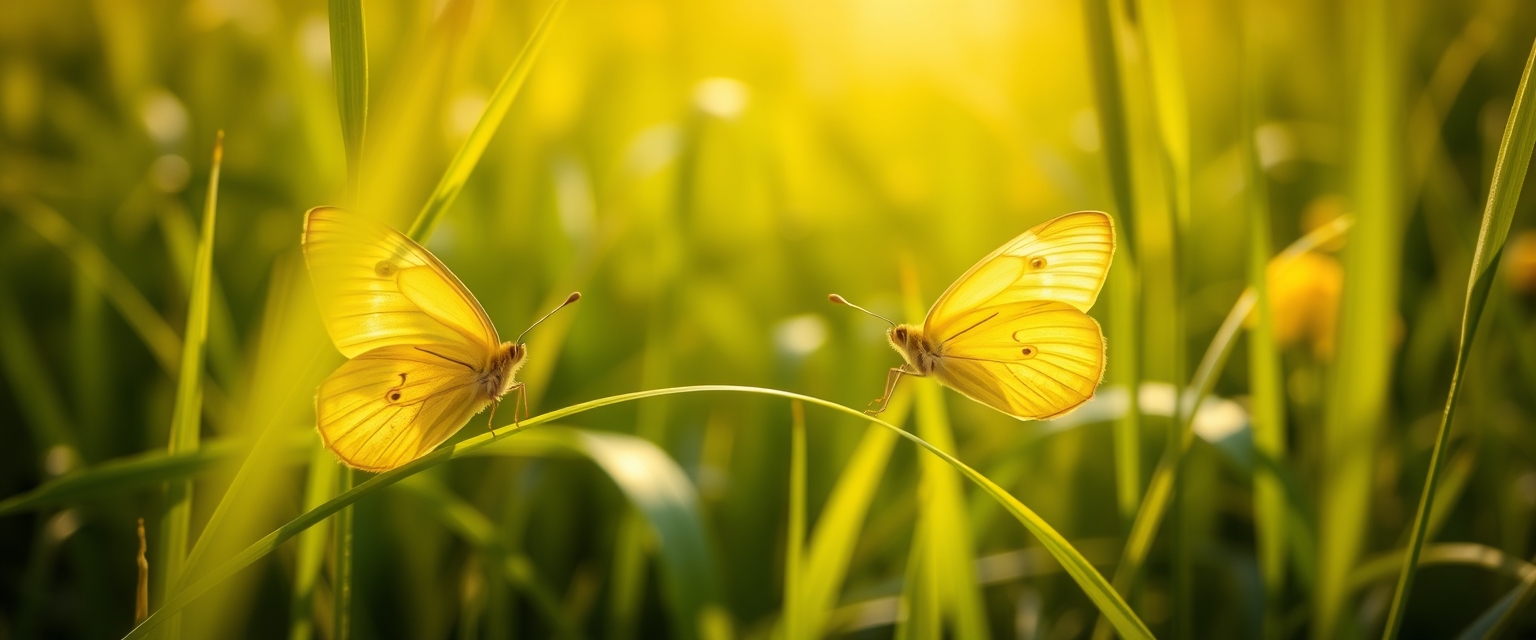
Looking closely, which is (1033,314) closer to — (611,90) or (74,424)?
(74,424)

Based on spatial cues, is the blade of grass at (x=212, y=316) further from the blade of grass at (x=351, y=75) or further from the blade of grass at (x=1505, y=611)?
the blade of grass at (x=1505, y=611)

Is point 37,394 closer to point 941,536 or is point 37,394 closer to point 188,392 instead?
point 188,392

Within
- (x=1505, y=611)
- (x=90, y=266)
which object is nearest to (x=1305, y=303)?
(x=1505, y=611)

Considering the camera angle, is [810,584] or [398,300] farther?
[810,584]

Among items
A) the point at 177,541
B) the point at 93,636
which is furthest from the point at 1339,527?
the point at 93,636

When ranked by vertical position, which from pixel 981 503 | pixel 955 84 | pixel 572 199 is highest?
pixel 955 84

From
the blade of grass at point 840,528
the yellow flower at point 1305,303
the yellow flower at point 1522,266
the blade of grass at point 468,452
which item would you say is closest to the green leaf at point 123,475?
the blade of grass at point 468,452
